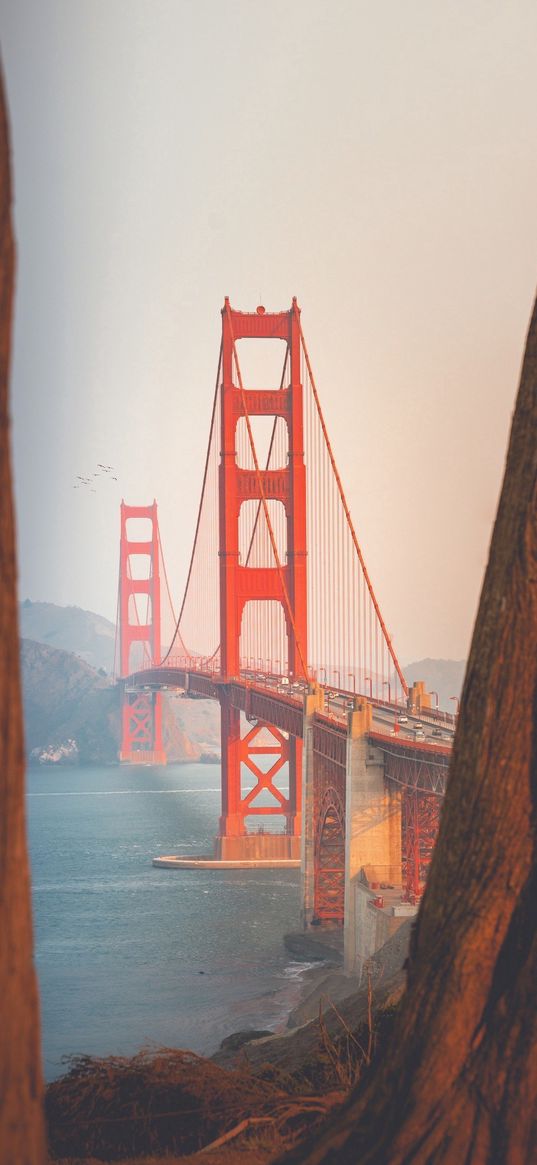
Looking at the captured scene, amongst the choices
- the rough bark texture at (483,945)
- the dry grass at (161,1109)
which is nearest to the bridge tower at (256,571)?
the dry grass at (161,1109)

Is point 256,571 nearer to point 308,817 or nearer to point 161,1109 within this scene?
point 308,817

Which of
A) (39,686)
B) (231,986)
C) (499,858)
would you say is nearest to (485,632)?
(499,858)

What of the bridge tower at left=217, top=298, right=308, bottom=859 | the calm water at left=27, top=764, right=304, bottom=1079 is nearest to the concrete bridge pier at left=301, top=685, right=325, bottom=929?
the calm water at left=27, top=764, right=304, bottom=1079

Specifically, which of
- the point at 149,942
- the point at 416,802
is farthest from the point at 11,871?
the point at 149,942

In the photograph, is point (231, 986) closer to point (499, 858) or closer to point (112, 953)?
point (112, 953)

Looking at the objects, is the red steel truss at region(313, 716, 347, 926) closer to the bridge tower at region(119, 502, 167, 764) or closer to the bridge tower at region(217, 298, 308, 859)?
the bridge tower at region(217, 298, 308, 859)

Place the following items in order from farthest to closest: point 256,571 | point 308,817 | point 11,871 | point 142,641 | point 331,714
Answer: point 142,641 < point 256,571 < point 331,714 < point 308,817 < point 11,871
